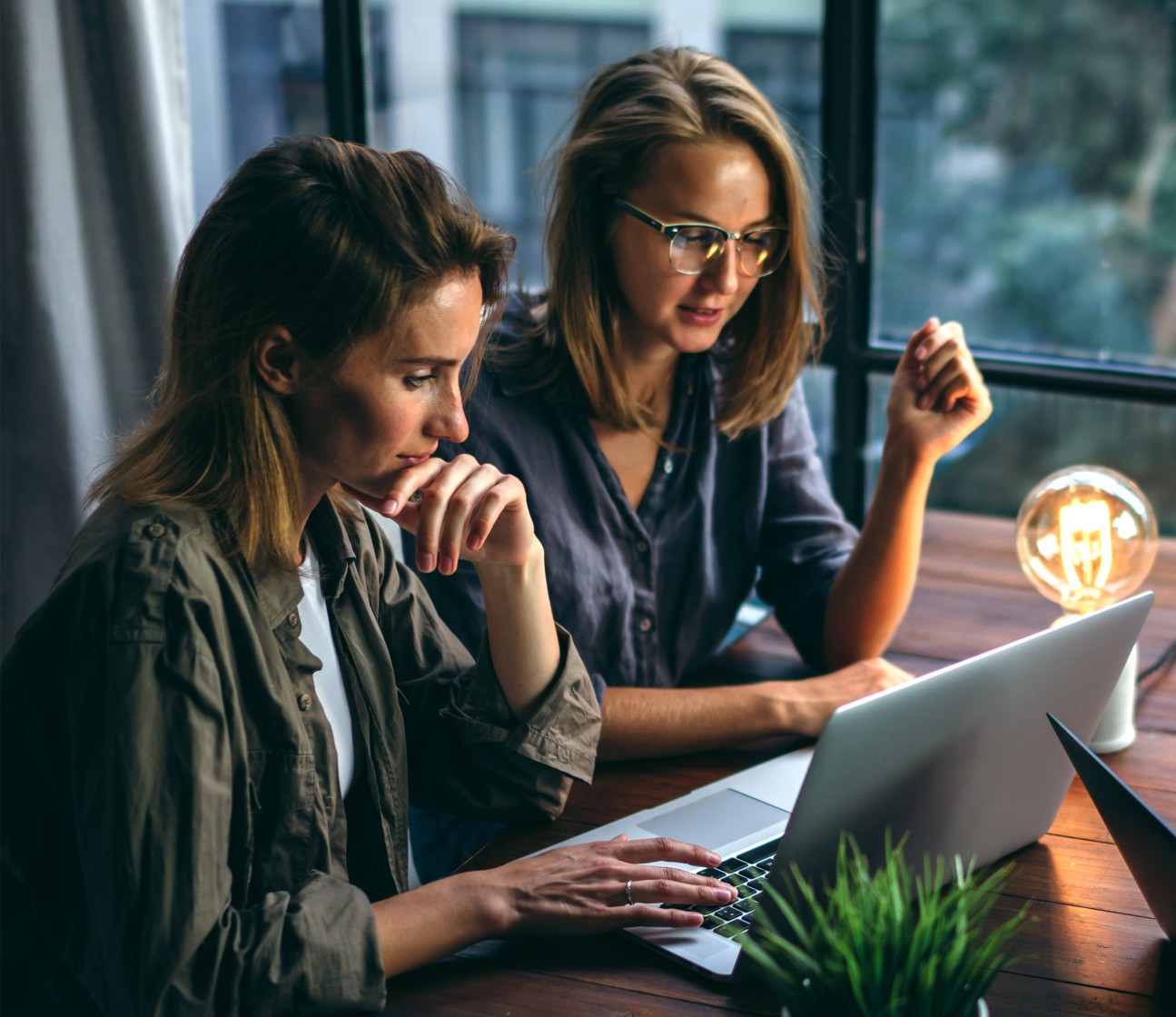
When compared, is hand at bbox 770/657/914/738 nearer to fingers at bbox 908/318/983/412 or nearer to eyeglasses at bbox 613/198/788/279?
fingers at bbox 908/318/983/412

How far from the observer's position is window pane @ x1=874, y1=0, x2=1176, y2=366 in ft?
11.1

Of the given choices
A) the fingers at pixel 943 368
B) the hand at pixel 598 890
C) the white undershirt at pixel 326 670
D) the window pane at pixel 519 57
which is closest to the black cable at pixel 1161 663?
the fingers at pixel 943 368

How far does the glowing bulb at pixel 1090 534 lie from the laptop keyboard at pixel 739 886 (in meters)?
0.58

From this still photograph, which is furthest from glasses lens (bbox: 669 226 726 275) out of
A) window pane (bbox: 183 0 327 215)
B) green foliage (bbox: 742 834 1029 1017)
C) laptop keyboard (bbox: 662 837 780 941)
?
window pane (bbox: 183 0 327 215)

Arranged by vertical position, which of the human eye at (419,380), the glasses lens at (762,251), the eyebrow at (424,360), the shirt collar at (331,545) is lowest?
the shirt collar at (331,545)

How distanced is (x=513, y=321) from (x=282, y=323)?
0.65 metres

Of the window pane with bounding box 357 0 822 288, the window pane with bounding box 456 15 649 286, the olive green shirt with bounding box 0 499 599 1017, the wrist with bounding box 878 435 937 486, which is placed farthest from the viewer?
the window pane with bounding box 456 15 649 286

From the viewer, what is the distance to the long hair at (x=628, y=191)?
151cm

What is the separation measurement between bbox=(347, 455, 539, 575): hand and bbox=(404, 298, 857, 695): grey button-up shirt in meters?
0.22

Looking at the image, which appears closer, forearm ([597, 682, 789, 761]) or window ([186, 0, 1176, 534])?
forearm ([597, 682, 789, 761])

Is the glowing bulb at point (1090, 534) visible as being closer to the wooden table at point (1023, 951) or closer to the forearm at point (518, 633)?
the wooden table at point (1023, 951)

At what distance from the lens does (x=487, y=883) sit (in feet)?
3.38

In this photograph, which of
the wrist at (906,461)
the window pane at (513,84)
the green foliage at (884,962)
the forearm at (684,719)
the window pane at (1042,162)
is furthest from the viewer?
the window pane at (513,84)

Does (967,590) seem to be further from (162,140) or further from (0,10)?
(0,10)
